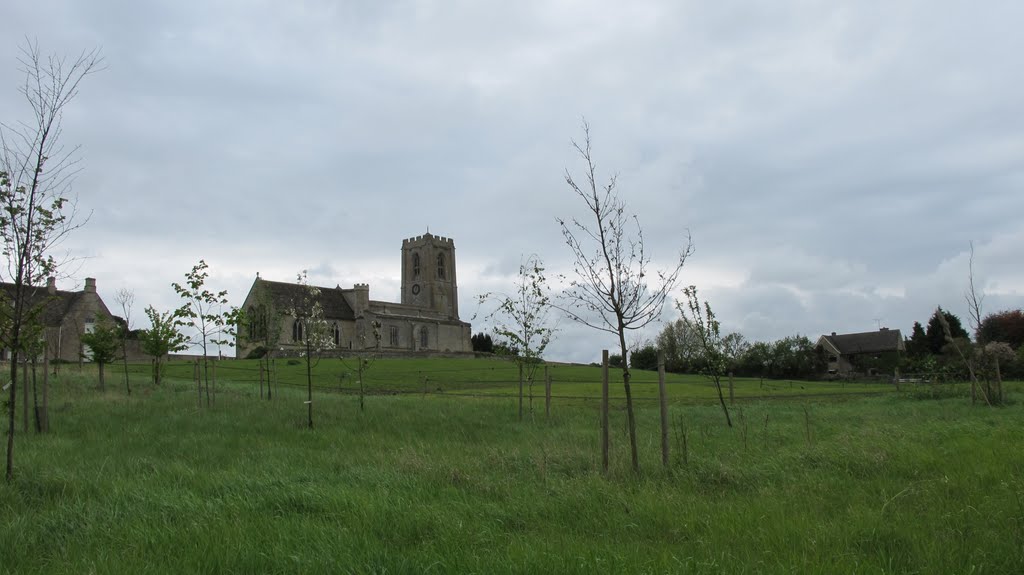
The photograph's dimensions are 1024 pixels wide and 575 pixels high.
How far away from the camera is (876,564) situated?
543 cm

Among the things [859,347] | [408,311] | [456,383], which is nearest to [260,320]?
[456,383]

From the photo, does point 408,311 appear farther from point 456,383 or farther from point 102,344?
point 102,344

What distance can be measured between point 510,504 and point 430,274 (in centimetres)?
11129

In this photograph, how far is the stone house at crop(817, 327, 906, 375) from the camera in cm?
9406

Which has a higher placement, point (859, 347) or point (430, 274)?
point (430, 274)

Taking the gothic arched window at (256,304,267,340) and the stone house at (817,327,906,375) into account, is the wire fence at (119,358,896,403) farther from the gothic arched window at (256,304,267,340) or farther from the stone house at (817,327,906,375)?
the stone house at (817,327,906,375)

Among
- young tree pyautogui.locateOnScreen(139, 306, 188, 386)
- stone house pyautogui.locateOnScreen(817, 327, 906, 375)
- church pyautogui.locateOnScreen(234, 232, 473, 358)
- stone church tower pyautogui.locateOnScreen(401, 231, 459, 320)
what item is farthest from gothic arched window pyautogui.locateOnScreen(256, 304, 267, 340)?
stone church tower pyautogui.locateOnScreen(401, 231, 459, 320)

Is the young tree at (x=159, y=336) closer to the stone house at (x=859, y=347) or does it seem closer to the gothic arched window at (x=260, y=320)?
the gothic arched window at (x=260, y=320)

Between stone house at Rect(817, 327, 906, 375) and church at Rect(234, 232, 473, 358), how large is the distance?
5412 centimetres

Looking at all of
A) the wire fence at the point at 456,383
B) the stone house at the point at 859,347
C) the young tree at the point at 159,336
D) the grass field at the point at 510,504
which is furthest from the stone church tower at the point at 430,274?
the grass field at the point at 510,504

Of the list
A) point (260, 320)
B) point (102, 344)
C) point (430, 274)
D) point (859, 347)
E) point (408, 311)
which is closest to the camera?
point (260, 320)

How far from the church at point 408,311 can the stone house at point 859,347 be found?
54123 mm

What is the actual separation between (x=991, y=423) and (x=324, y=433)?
1496 cm

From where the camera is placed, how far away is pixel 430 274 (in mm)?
117875
